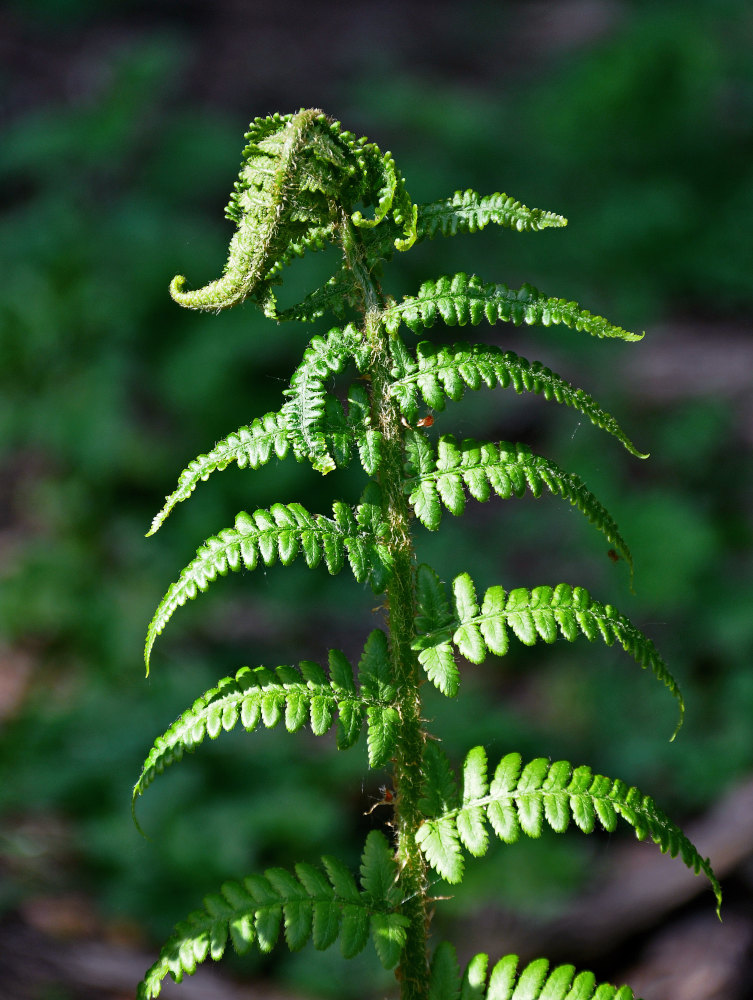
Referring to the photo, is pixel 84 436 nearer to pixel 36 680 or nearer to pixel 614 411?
pixel 36 680

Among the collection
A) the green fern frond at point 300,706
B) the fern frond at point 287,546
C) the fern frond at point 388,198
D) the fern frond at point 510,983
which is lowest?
the fern frond at point 510,983

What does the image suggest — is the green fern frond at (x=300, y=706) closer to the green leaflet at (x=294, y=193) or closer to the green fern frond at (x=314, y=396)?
the green fern frond at (x=314, y=396)

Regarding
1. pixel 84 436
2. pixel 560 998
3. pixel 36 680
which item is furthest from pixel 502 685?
pixel 560 998

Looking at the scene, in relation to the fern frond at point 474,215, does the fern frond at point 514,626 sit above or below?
below

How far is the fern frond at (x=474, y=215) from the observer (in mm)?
1389

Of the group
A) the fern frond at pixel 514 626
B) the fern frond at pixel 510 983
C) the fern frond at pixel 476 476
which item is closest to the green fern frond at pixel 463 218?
the fern frond at pixel 476 476

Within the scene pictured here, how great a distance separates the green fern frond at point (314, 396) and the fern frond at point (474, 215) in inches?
8.6

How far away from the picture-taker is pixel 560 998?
1381 millimetres

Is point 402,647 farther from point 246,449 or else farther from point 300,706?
point 246,449

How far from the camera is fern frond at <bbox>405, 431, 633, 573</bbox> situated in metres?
1.34

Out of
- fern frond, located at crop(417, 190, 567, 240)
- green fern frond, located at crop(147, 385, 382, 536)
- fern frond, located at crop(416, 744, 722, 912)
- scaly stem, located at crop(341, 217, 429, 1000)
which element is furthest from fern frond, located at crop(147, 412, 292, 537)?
fern frond, located at crop(416, 744, 722, 912)

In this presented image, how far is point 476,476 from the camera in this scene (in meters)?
1.35

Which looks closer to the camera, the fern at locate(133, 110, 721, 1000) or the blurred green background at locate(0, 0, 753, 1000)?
the fern at locate(133, 110, 721, 1000)

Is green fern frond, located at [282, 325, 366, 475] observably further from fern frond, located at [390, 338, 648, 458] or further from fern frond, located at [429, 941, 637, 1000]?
fern frond, located at [429, 941, 637, 1000]
